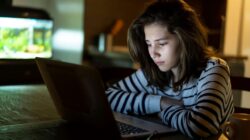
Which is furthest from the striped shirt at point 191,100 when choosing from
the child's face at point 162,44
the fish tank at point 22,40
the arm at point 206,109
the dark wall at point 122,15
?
the dark wall at point 122,15

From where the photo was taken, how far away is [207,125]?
1062 mm

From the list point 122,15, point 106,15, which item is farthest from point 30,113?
point 122,15

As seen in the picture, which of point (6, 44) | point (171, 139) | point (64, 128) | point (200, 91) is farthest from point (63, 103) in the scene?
point (6, 44)

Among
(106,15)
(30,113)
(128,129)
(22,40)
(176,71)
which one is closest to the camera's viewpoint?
(128,129)

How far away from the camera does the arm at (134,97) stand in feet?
4.17

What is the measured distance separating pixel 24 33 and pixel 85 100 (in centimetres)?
226

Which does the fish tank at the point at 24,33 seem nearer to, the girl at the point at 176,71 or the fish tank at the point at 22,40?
the fish tank at the point at 22,40

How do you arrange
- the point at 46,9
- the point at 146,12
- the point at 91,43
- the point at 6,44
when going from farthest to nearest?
the point at 46,9
the point at 91,43
the point at 6,44
the point at 146,12

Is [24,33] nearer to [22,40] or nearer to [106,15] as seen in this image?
[22,40]

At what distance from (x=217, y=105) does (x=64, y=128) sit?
0.41 m

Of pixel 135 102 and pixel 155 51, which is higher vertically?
pixel 155 51

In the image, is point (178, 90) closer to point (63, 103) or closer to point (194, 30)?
point (194, 30)

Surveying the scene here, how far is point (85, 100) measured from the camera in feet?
3.05

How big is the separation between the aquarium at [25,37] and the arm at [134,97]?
5.60 ft
